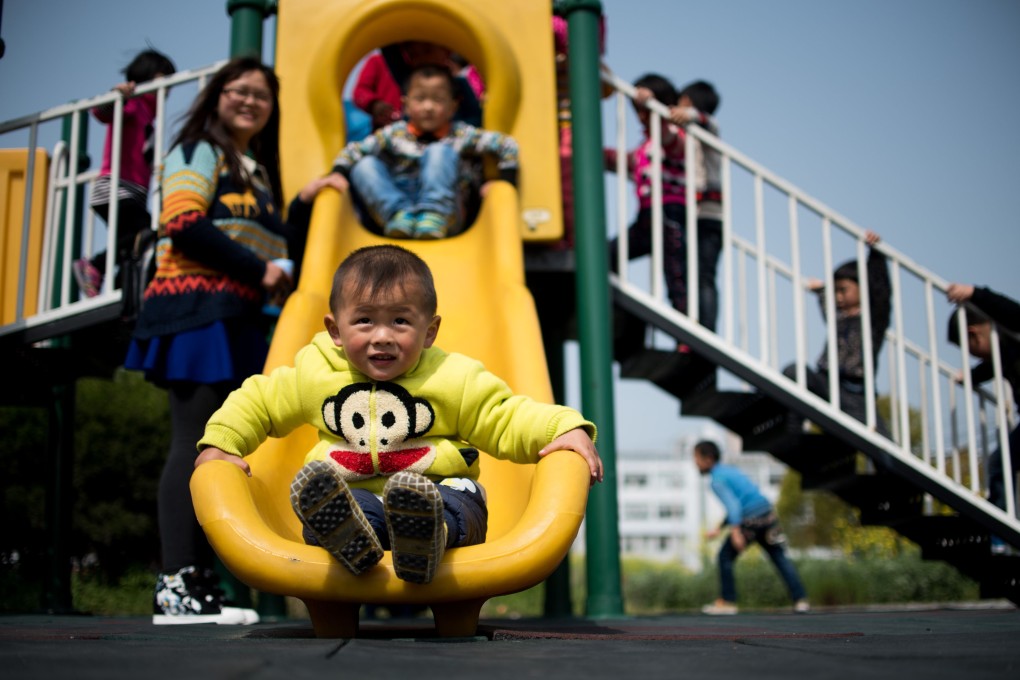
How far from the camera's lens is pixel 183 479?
309 centimetres

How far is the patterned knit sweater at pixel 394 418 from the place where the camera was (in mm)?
2389

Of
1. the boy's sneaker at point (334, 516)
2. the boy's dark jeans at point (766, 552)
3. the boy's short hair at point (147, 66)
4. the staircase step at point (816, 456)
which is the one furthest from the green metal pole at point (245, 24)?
the boy's dark jeans at point (766, 552)

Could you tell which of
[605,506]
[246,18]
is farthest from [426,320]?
[246,18]

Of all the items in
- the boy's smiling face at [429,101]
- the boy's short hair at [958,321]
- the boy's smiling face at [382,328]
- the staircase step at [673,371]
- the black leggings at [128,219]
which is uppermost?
the boy's smiling face at [429,101]

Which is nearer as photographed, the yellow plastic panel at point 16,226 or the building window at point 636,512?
the yellow plastic panel at point 16,226

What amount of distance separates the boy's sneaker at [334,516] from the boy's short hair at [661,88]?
4.13m

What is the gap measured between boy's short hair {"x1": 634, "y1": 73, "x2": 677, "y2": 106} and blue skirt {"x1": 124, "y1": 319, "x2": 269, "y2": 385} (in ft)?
10.2

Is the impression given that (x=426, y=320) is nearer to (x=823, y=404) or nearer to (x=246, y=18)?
(x=823, y=404)

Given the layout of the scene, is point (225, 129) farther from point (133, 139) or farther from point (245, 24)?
point (133, 139)

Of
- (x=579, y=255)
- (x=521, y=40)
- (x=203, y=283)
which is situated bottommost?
(x=203, y=283)

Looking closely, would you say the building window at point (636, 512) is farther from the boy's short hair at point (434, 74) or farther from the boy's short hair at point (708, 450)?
the boy's short hair at point (434, 74)

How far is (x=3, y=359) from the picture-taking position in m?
4.41

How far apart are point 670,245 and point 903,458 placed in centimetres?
147

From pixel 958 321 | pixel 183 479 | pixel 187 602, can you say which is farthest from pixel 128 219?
pixel 958 321
